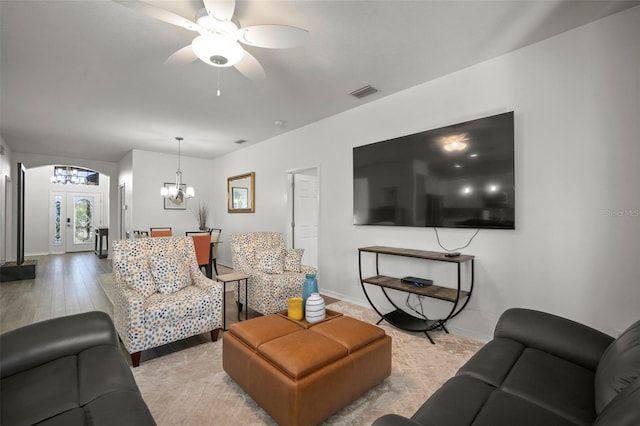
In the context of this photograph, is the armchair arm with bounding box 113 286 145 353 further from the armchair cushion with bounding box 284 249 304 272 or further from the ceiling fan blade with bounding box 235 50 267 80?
the ceiling fan blade with bounding box 235 50 267 80

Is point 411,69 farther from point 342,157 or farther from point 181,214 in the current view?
point 181,214

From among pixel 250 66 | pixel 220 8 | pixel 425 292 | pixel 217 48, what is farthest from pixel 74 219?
pixel 425 292

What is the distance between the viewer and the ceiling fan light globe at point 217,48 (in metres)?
1.92

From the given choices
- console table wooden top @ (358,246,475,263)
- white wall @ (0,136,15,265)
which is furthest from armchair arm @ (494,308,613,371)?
white wall @ (0,136,15,265)


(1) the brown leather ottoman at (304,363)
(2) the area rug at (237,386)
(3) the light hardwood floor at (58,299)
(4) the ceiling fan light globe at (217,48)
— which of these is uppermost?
(4) the ceiling fan light globe at (217,48)

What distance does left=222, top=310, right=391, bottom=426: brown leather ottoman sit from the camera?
1.60m

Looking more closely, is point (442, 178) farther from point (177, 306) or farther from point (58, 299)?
point (58, 299)

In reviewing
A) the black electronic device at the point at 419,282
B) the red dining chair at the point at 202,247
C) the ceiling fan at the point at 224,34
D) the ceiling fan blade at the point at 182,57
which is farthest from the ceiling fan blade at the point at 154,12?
the red dining chair at the point at 202,247

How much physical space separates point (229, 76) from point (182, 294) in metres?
2.31

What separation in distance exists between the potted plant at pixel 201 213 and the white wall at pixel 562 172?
5624mm

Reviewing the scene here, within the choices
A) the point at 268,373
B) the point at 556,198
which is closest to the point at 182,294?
the point at 268,373

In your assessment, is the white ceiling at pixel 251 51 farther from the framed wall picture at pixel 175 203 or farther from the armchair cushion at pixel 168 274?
the framed wall picture at pixel 175 203

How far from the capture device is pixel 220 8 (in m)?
1.77

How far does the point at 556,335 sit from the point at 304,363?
1.42 m
